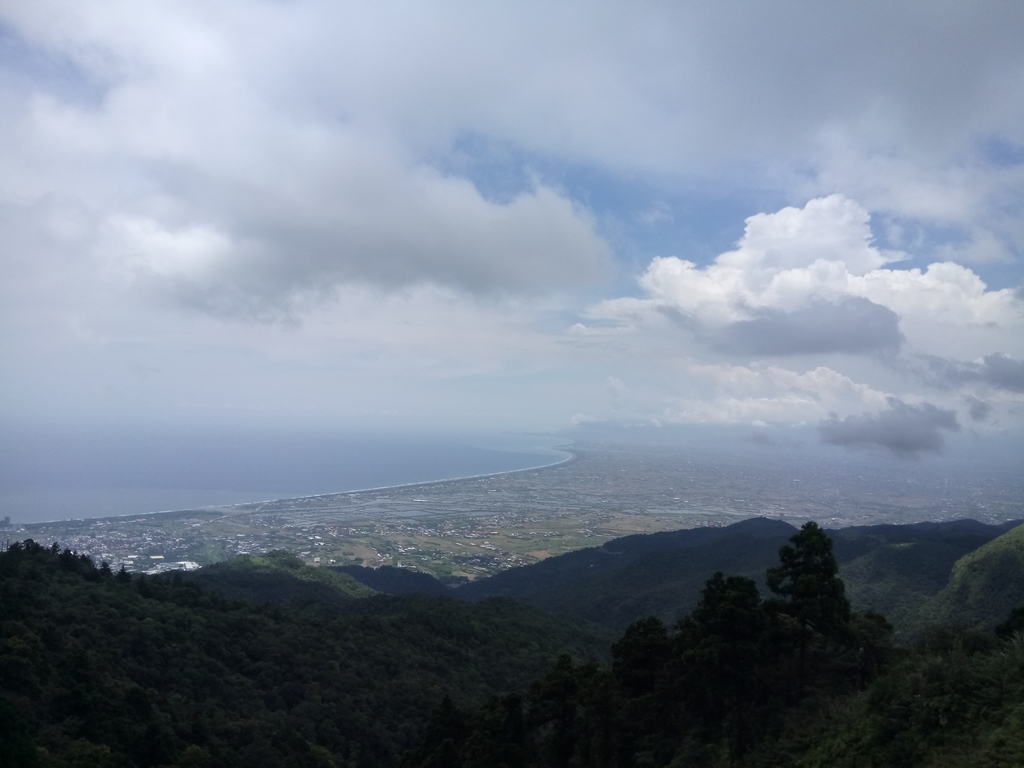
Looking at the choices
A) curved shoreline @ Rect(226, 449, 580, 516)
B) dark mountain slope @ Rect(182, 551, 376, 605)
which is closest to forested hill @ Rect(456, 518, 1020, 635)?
dark mountain slope @ Rect(182, 551, 376, 605)

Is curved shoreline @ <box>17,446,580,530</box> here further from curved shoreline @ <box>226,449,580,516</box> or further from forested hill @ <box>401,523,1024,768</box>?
forested hill @ <box>401,523,1024,768</box>

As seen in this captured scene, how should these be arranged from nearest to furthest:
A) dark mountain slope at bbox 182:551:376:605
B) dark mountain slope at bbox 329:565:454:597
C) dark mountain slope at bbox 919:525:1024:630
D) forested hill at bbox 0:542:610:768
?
forested hill at bbox 0:542:610:768, dark mountain slope at bbox 919:525:1024:630, dark mountain slope at bbox 182:551:376:605, dark mountain slope at bbox 329:565:454:597

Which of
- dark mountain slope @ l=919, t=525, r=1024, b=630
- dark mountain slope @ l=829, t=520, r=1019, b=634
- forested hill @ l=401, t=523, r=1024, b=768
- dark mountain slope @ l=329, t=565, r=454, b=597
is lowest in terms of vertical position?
dark mountain slope @ l=329, t=565, r=454, b=597

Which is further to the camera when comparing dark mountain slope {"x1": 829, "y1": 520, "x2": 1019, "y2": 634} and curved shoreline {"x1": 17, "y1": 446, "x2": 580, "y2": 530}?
curved shoreline {"x1": 17, "y1": 446, "x2": 580, "y2": 530}

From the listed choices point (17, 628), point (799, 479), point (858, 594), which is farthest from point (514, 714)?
point (799, 479)

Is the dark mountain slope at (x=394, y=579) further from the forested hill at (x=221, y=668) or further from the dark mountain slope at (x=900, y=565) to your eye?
the dark mountain slope at (x=900, y=565)

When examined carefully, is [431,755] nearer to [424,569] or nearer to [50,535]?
[424,569]

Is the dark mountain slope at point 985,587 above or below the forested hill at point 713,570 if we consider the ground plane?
above

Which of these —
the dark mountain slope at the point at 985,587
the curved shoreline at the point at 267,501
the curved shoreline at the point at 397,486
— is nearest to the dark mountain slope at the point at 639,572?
the dark mountain slope at the point at 985,587

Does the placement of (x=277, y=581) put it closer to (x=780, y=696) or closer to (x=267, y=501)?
(x=780, y=696)
